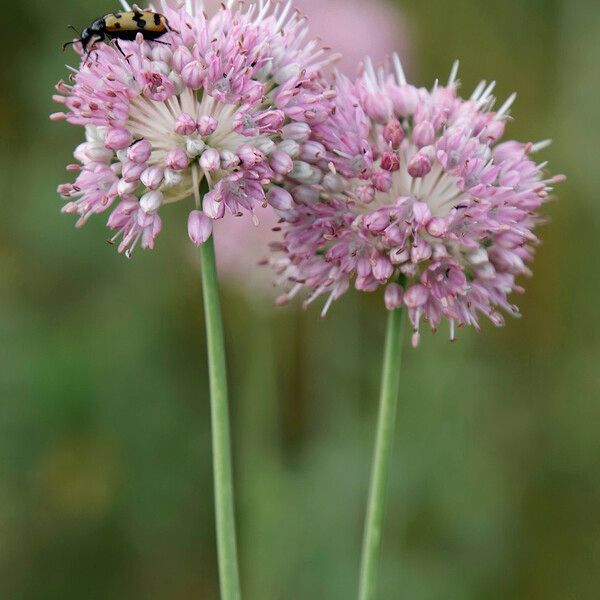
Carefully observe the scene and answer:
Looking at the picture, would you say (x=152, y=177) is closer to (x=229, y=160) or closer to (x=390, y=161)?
(x=229, y=160)

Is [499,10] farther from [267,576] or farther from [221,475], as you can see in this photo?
[221,475]

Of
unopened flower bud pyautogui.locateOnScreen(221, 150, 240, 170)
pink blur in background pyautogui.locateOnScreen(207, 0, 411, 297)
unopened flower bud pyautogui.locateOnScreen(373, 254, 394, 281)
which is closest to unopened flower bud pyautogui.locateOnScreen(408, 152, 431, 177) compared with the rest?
unopened flower bud pyautogui.locateOnScreen(373, 254, 394, 281)

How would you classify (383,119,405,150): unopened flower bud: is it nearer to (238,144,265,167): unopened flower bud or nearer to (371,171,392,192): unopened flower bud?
(371,171,392,192): unopened flower bud

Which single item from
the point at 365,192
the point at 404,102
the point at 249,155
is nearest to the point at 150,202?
the point at 249,155

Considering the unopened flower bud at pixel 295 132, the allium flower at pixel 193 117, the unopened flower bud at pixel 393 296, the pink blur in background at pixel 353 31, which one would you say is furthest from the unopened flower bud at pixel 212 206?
the pink blur in background at pixel 353 31

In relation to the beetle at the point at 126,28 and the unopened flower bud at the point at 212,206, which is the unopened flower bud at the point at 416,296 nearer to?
the unopened flower bud at the point at 212,206

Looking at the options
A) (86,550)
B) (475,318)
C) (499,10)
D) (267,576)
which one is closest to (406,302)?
(475,318)
